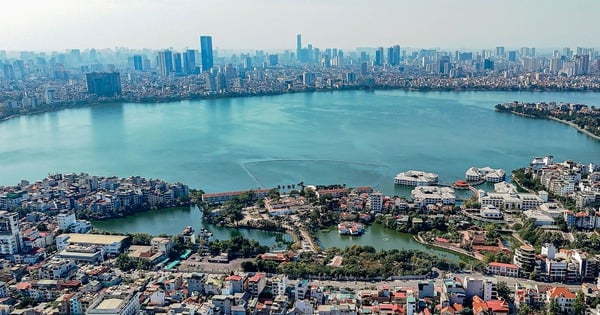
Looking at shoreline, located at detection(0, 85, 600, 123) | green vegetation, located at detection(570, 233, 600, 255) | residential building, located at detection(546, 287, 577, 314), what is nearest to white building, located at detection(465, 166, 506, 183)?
green vegetation, located at detection(570, 233, 600, 255)

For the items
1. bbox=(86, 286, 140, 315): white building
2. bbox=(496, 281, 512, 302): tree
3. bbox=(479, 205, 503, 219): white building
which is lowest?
bbox=(479, 205, 503, 219): white building

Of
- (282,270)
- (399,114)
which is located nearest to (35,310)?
(282,270)

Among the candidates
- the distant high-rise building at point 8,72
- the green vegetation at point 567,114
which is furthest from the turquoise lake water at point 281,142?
the distant high-rise building at point 8,72

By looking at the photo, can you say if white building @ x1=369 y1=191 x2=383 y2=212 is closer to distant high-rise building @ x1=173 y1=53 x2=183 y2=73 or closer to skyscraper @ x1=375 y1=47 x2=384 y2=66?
distant high-rise building @ x1=173 y1=53 x2=183 y2=73

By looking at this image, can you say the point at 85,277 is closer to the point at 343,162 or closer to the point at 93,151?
the point at 343,162

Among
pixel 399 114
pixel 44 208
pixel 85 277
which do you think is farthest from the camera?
pixel 399 114

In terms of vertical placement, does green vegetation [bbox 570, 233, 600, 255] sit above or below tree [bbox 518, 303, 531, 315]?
below

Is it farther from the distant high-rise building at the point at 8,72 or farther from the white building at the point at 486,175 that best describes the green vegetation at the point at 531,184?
the distant high-rise building at the point at 8,72
